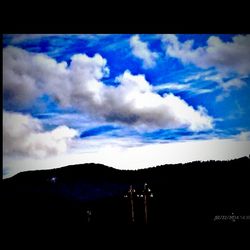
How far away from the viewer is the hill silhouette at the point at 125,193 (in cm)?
293

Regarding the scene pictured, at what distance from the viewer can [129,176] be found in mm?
3119

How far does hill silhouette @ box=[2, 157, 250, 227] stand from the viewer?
293cm

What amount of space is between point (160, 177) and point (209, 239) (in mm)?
834

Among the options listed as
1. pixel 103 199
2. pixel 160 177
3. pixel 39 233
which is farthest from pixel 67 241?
pixel 160 177

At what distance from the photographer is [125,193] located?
3191 millimetres

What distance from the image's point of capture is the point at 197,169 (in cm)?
312

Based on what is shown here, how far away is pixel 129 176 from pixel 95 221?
25.0 inches

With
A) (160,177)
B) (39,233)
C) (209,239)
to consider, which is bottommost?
(209,239)

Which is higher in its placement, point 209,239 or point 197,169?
point 197,169

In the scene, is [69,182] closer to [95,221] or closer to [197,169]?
[95,221]
